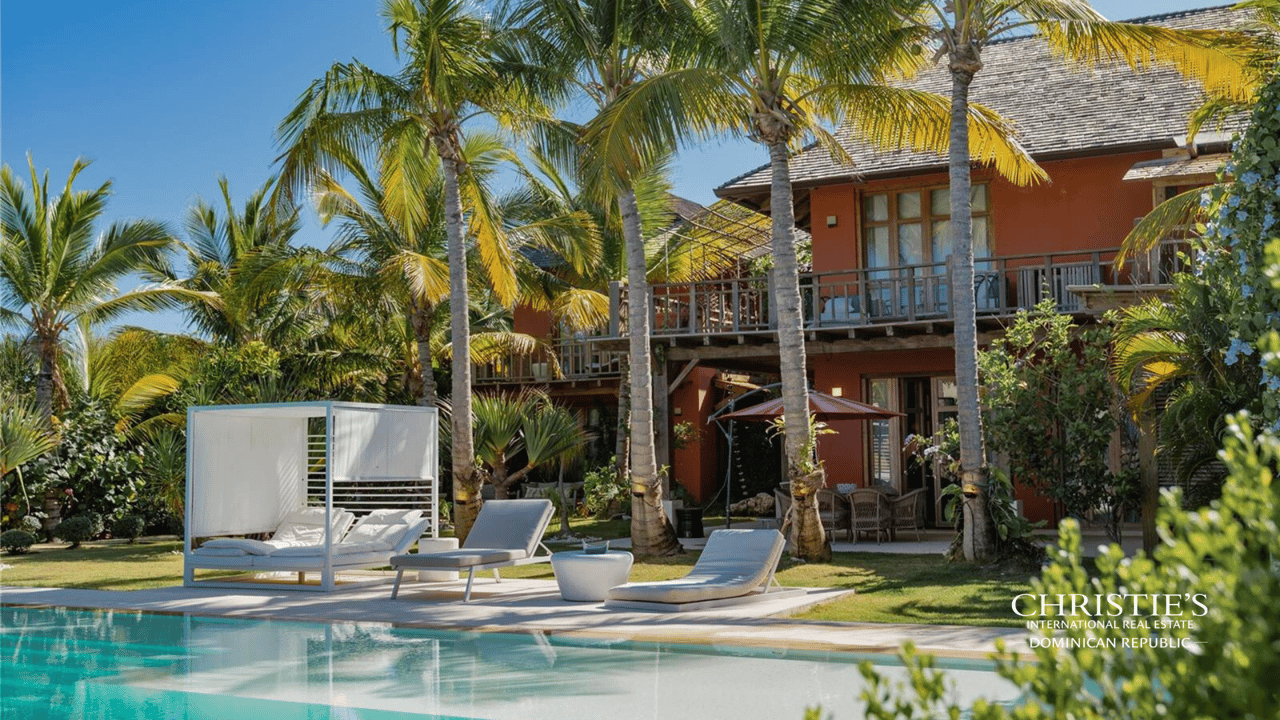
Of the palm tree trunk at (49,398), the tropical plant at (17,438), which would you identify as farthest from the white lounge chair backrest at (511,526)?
the palm tree trunk at (49,398)

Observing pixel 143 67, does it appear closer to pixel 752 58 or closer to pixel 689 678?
pixel 752 58

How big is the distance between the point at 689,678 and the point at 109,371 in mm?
20943

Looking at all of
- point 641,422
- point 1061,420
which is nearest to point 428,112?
point 641,422

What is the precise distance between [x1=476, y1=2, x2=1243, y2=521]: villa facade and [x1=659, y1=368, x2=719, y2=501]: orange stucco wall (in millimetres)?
4507

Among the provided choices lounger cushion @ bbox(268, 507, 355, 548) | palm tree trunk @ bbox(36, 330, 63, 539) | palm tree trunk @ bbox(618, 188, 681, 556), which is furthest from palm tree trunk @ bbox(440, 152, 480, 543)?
palm tree trunk @ bbox(36, 330, 63, 539)

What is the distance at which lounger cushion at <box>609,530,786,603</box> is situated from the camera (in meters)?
10.6

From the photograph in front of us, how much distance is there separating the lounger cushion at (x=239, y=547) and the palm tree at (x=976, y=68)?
7.55 meters

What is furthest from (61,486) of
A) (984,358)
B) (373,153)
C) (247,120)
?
(247,120)

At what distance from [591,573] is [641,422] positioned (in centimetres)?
362

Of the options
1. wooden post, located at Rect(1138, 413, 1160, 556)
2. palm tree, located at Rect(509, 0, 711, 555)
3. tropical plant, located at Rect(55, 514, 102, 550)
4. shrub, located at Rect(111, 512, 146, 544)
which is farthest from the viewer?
shrub, located at Rect(111, 512, 146, 544)

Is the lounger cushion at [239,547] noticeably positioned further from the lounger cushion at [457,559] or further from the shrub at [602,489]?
the shrub at [602,489]

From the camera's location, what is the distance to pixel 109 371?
25406mm

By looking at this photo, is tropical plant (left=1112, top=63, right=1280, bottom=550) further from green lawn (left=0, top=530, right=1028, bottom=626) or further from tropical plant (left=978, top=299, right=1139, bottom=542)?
green lawn (left=0, top=530, right=1028, bottom=626)

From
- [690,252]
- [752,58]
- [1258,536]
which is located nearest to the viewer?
[1258,536]
